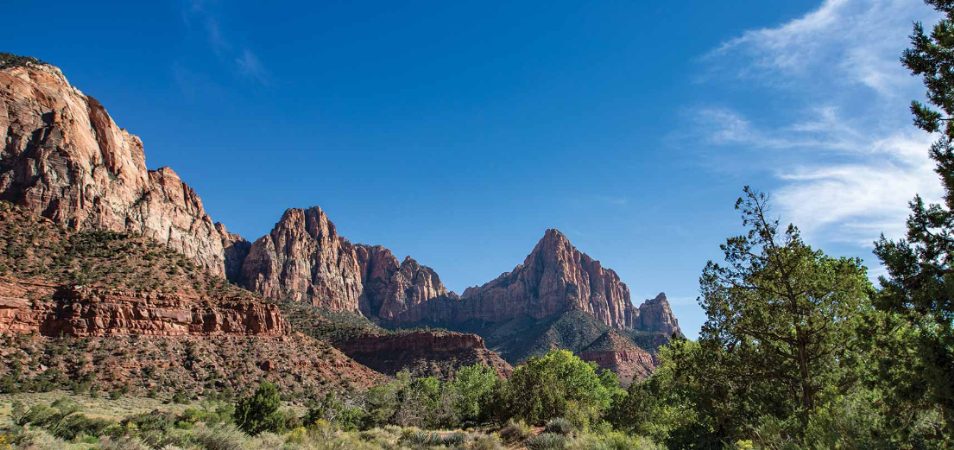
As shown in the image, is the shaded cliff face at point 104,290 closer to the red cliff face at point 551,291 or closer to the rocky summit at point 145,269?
the rocky summit at point 145,269

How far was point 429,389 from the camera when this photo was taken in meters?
55.2

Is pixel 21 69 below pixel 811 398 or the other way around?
the other way around

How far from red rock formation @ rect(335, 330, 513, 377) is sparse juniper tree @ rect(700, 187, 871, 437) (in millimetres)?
76422

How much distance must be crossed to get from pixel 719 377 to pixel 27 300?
62874 mm

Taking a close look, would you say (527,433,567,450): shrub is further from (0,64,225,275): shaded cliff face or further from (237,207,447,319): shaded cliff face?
(237,207,447,319): shaded cliff face

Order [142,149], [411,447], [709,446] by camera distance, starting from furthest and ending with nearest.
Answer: [142,149] < [411,447] < [709,446]

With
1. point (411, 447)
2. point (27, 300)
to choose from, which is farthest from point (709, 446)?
point (27, 300)

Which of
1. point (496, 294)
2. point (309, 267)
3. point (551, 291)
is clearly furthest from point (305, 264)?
point (551, 291)

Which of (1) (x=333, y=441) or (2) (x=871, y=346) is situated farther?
(1) (x=333, y=441)

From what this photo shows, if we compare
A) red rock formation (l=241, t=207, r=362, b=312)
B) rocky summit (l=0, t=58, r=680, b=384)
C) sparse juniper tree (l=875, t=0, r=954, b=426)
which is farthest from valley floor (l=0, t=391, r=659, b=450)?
red rock formation (l=241, t=207, r=362, b=312)

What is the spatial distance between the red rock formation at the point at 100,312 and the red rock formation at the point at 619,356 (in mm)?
78620

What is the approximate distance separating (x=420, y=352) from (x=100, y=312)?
5745 cm

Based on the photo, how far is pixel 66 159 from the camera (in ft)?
246

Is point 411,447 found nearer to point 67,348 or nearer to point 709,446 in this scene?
point 709,446
